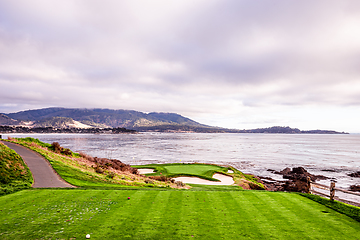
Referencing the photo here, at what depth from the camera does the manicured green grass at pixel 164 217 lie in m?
6.92

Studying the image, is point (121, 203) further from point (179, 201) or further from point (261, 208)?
point (261, 208)

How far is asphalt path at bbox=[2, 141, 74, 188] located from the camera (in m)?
13.5

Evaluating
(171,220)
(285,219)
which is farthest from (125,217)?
(285,219)

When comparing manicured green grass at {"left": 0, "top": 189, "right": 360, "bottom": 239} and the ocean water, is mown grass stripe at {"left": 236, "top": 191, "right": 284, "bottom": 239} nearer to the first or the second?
manicured green grass at {"left": 0, "top": 189, "right": 360, "bottom": 239}

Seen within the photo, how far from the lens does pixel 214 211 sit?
29.8 feet

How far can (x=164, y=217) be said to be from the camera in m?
8.28

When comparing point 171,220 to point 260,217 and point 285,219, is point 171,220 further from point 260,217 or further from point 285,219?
point 285,219

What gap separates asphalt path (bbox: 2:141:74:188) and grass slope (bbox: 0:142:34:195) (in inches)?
19.5

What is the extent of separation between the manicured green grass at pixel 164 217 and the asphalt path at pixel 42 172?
2.30 m

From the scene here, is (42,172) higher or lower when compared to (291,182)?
higher

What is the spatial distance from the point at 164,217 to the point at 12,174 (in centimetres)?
1339

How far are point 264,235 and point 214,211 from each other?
8.49ft

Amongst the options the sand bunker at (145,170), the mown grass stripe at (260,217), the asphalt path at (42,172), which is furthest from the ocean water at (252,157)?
the mown grass stripe at (260,217)

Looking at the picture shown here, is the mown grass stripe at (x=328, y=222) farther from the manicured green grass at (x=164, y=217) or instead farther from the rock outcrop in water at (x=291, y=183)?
the rock outcrop in water at (x=291, y=183)
